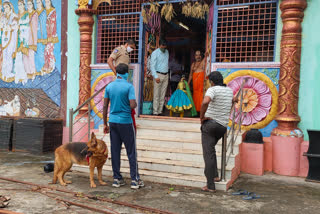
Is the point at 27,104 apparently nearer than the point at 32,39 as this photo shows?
No

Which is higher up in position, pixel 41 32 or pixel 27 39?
pixel 41 32

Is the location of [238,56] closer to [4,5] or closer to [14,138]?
[14,138]

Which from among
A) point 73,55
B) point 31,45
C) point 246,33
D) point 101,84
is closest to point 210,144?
point 246,33

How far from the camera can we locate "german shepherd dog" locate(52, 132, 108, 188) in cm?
466

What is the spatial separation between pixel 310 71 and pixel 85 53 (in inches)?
237

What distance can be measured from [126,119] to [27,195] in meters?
1.93

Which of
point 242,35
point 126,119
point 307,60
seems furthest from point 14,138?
point 307,60

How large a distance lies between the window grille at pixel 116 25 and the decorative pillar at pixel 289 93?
3.93 metres

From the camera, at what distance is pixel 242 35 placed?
6910 millimetres

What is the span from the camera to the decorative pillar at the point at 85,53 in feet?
27.1

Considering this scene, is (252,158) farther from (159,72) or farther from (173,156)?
(159,72)

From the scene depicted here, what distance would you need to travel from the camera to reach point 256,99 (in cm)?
661

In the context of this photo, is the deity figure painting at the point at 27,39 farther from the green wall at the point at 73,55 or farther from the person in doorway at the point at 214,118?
the person in doorway at the point at 214,118

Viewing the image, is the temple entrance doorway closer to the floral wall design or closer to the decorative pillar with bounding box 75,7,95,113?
the floral wall design
